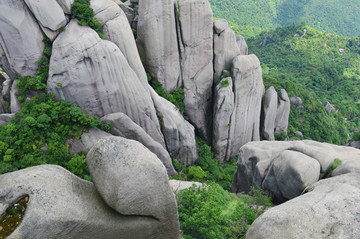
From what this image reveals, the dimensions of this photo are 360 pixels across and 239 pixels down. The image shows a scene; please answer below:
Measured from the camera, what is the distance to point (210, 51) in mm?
24766

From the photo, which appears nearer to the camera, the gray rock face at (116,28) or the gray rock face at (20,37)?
the gray rock face at (20,37)

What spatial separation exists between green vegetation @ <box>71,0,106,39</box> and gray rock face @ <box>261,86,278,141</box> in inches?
761

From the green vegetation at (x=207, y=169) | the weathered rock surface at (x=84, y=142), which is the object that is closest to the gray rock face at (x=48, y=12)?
the weathered rock surface at (x=84, y=142)

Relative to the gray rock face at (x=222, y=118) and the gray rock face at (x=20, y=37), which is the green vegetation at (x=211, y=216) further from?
the gray rock face at (x=20, y=37)

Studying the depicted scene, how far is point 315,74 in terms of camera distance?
2181 inches

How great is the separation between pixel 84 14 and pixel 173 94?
10.6m

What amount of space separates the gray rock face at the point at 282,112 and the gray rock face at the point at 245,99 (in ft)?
15.3

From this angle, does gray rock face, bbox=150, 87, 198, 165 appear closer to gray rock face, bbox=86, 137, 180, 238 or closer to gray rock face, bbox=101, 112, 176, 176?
gray rock face, bbox=101, 112, 176, 176

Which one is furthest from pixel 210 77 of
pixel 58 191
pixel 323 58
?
pixel 323 58

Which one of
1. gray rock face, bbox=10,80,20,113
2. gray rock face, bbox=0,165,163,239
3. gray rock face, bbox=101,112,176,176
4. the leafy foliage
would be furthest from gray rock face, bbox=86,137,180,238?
gray rock face, bbox=10,80,20,113

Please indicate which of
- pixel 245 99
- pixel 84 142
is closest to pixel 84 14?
pixel 84 142

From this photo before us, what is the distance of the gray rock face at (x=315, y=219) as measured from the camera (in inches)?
252

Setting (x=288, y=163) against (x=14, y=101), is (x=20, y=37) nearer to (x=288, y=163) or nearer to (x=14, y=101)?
(x=14, y=101)

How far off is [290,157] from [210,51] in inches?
578
